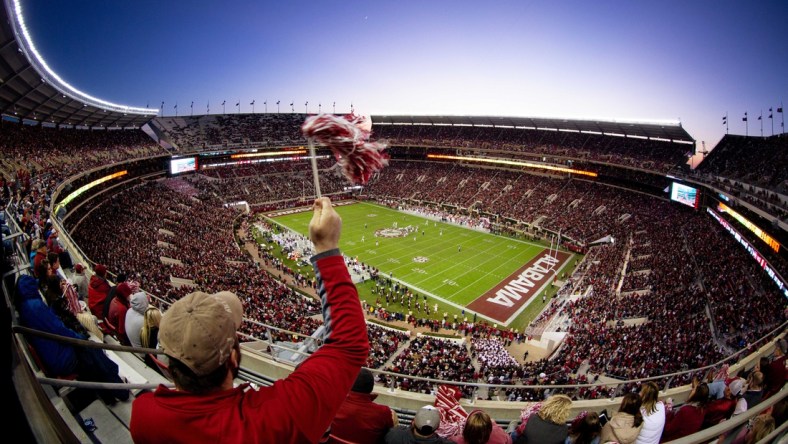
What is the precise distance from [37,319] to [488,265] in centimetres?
3364

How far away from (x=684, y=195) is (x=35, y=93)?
2221 inches

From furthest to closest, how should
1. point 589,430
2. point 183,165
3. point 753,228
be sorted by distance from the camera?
1. point 183,165
2. point 753,228
3. point 589,430

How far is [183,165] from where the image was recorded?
188 feet

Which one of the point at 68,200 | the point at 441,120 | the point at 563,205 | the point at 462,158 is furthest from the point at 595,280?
the point at 441,120

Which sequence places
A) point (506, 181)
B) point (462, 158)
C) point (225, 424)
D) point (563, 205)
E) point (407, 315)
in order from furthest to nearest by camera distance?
point (462, 158), point (506, 181), point (563, 205), point (407, 315), point (225, 424)

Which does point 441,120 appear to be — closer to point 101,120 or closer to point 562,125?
point 562,125

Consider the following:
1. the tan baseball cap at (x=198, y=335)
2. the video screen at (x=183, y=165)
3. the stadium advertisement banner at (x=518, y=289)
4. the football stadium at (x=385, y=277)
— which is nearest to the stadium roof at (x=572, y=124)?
the football stadium at (x=385, y=277)

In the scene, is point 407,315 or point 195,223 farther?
point 195,223

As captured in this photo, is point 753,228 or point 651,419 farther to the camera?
point 753,228

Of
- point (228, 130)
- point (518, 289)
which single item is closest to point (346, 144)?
point (518, 289)

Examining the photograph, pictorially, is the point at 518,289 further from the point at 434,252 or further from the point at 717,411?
the point at 717,411

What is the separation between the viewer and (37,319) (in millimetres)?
3020

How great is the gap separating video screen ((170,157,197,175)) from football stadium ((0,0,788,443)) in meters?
0.49

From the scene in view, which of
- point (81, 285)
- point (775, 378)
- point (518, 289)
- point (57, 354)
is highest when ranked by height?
point (57, 354)
